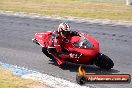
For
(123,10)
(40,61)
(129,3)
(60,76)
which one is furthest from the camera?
(129,3)

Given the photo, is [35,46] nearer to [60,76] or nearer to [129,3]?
[60,76]

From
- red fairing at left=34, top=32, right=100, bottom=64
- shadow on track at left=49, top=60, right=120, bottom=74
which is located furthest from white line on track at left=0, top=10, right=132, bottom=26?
red fairing at left=34, top=32, right=100, bottom=64

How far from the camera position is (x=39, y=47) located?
17.2 m

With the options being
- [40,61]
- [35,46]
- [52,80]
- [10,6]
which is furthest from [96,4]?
[52,80]

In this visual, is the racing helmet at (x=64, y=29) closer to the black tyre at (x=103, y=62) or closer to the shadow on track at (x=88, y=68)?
the shadow on track at (x=88, y=68)

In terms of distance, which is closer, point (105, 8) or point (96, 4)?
point (105, 8)

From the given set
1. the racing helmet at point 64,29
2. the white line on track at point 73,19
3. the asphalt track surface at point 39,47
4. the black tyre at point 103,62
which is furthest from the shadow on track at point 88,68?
the white line on track at point 73,19

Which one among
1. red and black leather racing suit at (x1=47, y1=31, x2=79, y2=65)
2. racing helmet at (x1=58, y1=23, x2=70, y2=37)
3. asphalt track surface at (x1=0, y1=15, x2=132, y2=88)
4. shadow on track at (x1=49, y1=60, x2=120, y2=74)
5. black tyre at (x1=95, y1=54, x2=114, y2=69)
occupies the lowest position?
asphalt track surface at (x1=0, y1=15, x2=132, y2=88)

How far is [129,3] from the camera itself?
123 ft

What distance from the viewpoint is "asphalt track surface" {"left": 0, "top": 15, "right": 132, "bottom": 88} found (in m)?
13.3

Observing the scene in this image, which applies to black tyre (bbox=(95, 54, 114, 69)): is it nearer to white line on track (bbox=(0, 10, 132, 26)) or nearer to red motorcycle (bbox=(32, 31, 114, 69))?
red motorcycle (bbox=(32, 31, 114, 69))

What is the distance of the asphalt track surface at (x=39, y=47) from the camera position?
43.7 ft

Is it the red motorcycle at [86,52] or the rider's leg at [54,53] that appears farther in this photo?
the rider's leg at [54,53]

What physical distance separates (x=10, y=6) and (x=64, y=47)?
82.7ft
